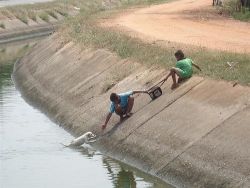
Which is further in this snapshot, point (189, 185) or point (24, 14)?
point (24, 14)

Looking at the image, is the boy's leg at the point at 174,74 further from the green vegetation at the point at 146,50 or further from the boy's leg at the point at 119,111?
the boy's leg at the point at 119,111

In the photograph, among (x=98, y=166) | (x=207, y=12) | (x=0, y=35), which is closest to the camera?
(x=98, y=166)

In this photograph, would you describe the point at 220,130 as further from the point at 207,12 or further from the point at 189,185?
the point at 207,12

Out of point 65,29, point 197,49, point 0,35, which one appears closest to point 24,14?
point 0,35

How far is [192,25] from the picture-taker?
130ft

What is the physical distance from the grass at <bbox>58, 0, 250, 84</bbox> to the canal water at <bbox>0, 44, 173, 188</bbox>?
153 inches

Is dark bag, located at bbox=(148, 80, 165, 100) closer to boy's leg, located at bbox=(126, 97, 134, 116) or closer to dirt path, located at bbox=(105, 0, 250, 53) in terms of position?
boy's leg, located at bbox=(126, 97, 134, 116)

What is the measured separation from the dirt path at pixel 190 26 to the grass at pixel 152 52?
3.49ft

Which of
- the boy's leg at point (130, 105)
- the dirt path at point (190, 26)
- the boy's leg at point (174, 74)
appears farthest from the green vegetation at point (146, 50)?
the boy's leg at point (130, 105)

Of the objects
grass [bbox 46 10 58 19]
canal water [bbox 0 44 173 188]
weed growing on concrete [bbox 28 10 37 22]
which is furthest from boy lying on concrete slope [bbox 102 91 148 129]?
grass [bbox 46 10 58 19]

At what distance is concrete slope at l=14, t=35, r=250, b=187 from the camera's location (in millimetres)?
19828

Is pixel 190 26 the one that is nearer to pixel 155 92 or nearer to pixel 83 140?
pixel 155 92

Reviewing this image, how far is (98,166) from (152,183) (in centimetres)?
293

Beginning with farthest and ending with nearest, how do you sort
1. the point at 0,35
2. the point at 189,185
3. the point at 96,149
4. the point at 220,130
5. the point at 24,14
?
the point at 24,14 < the point at 0,35 < the point at 96,149 < the point at 220,130 < the point at 189,185
